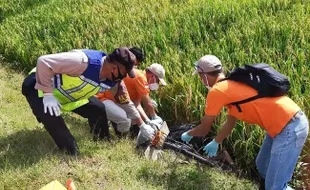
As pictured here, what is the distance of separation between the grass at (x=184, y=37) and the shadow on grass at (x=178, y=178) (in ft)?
1.74

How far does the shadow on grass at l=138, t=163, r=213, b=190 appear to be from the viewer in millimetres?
3486

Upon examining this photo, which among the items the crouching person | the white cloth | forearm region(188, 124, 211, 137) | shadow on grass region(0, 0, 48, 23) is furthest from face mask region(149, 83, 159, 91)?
shadow on grass region(0, 0, 48, 23)

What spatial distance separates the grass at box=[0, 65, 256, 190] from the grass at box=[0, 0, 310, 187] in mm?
548

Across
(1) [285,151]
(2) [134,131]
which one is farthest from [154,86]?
(1) [285,151]

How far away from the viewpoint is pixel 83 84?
12.0ft

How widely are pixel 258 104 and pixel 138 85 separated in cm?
148

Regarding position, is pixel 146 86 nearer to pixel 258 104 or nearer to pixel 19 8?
pixel 258 104

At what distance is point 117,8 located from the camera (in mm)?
7832

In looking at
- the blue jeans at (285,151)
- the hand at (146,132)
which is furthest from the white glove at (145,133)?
the blue jeans at (285,151)

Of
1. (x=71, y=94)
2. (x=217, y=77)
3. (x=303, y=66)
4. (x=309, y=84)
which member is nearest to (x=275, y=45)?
(x=303, y=66)

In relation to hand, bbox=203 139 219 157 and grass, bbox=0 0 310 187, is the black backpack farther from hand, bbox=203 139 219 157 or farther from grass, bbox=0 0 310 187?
grass, bbox=0 0 310 187

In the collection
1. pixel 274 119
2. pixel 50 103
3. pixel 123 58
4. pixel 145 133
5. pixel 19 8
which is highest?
pixel 123 58

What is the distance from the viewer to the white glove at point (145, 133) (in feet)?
13.2

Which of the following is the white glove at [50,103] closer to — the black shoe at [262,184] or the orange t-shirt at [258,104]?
the orange t-shirt at [258,104]
